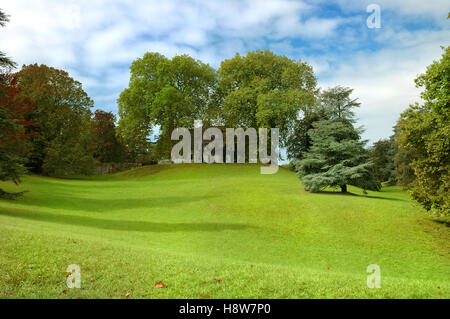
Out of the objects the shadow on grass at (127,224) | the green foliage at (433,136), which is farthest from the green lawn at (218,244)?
the green foliage at (433,136)

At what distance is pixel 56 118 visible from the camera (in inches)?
1694

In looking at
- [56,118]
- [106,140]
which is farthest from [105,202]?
[106,140]

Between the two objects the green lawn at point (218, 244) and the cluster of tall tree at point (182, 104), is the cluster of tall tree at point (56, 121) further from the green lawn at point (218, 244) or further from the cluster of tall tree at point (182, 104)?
the green lawn at point (218, 244)

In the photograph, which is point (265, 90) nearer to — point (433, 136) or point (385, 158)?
point (385, 158)

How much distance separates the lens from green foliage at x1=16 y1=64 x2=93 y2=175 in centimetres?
4188

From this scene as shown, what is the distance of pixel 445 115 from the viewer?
48.5 feet

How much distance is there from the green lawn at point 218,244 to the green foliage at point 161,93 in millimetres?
19914

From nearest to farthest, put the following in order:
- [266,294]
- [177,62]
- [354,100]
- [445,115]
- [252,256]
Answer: [266,294]
[252,256]
[445,115]
[354,100]
[177,62]

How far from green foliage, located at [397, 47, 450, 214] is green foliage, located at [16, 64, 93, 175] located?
135 feet

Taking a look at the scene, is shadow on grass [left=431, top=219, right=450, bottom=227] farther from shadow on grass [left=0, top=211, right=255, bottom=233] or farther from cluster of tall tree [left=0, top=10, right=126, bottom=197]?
cluster of tall tree [left=0, top=10, right=126, bottom=197]

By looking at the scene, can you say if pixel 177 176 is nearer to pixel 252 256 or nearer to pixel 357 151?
pixel 357 151

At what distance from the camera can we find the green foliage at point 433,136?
577 inches
